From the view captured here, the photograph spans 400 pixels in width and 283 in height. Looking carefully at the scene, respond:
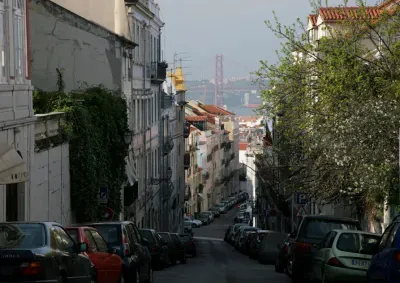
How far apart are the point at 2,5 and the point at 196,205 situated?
362 feet

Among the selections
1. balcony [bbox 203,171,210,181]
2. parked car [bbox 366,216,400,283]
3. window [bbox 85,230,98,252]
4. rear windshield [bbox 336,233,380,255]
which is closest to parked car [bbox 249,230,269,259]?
rear windshield [bbox 336,233,380,255]

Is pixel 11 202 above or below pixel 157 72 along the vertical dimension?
below

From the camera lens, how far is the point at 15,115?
25.3 metres

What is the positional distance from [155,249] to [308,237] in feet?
27.0

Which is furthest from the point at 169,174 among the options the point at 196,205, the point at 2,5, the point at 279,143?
the point at 196,205

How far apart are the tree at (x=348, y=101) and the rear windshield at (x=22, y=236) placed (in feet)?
39.6

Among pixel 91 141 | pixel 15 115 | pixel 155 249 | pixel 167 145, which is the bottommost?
pixel 155 249

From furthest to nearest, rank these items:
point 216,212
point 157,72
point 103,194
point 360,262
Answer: point 216,212 → point 157,72 → point 103,194 → point 360,262

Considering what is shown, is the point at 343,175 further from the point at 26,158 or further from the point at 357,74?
the point at 26,158

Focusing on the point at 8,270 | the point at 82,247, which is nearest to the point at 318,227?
the point at 82,247

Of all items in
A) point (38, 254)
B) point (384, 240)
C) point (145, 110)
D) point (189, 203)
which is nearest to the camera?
point (38, 254)

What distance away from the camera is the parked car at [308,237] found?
83.8ft

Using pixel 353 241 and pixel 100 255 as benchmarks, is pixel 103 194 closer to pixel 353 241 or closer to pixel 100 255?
pixel 353 241

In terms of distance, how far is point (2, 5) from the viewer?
24406 millimetres
